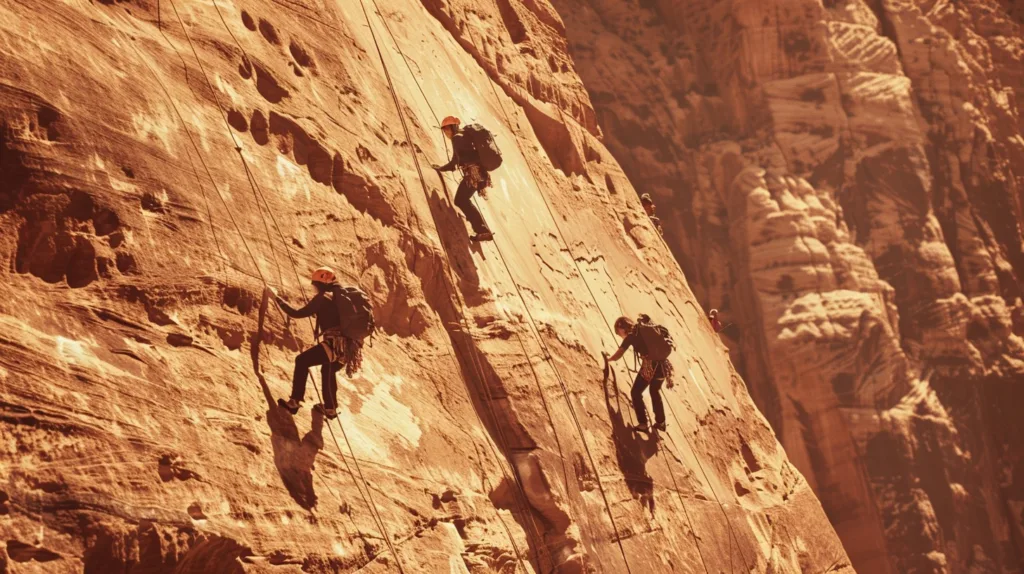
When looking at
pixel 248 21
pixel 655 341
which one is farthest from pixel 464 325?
pixel 248 21

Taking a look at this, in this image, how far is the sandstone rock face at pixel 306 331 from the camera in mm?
7551

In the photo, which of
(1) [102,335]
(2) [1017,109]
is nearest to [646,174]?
(2) [1017,109]

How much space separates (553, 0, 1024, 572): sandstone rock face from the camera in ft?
86.4

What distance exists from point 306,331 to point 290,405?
115 cm

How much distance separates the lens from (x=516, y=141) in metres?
16.6

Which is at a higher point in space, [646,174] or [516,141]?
[646,174]

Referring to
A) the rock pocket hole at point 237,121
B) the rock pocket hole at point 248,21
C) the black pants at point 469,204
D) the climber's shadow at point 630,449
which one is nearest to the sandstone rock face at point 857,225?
the climber's shadow at point 630,449

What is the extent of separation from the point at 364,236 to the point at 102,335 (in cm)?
372

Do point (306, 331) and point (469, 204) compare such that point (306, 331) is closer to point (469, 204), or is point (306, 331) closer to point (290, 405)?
point (290, 405)

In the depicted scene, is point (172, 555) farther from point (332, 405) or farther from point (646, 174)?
point (646, 174)

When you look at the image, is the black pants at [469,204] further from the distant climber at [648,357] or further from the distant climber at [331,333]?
the distant climber at [331,333]

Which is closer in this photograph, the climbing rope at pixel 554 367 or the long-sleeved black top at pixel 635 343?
the climbing rope at pixel 554 367

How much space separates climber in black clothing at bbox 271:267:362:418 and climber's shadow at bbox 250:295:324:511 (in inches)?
4.1

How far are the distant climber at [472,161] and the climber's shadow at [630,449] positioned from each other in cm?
257
